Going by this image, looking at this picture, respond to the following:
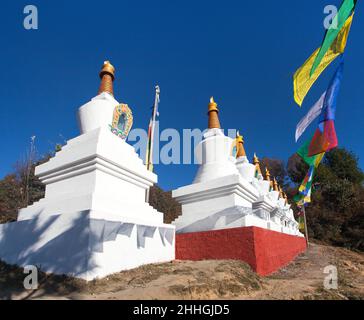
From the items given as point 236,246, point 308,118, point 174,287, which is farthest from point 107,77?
point 174,287

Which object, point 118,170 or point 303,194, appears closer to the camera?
point 118,170

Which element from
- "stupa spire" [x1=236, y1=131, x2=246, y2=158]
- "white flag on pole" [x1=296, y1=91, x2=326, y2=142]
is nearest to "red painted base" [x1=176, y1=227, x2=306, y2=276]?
"white flag on pole" [x1=296, y1=91, x2=326, y2=142]

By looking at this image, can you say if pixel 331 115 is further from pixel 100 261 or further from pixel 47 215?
pixel 47 215

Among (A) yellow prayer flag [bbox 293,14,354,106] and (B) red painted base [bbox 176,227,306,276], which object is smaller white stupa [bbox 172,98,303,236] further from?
(A) yellow prayer flag [bbox 293,14,354,106]

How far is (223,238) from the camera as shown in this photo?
721 cm

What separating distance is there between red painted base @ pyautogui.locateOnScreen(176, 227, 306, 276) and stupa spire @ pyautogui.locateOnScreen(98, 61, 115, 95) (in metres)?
4.72

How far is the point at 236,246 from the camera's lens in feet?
22.6

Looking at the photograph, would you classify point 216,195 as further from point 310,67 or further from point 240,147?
point 240,147

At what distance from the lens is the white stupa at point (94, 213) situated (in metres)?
5.20

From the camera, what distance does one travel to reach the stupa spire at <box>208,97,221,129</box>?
10.4 m

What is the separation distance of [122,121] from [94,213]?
3170mm

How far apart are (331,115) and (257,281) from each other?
12.0 feet

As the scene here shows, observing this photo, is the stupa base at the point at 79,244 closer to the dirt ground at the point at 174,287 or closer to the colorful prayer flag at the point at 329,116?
the dirt ground at the point at 174,287
